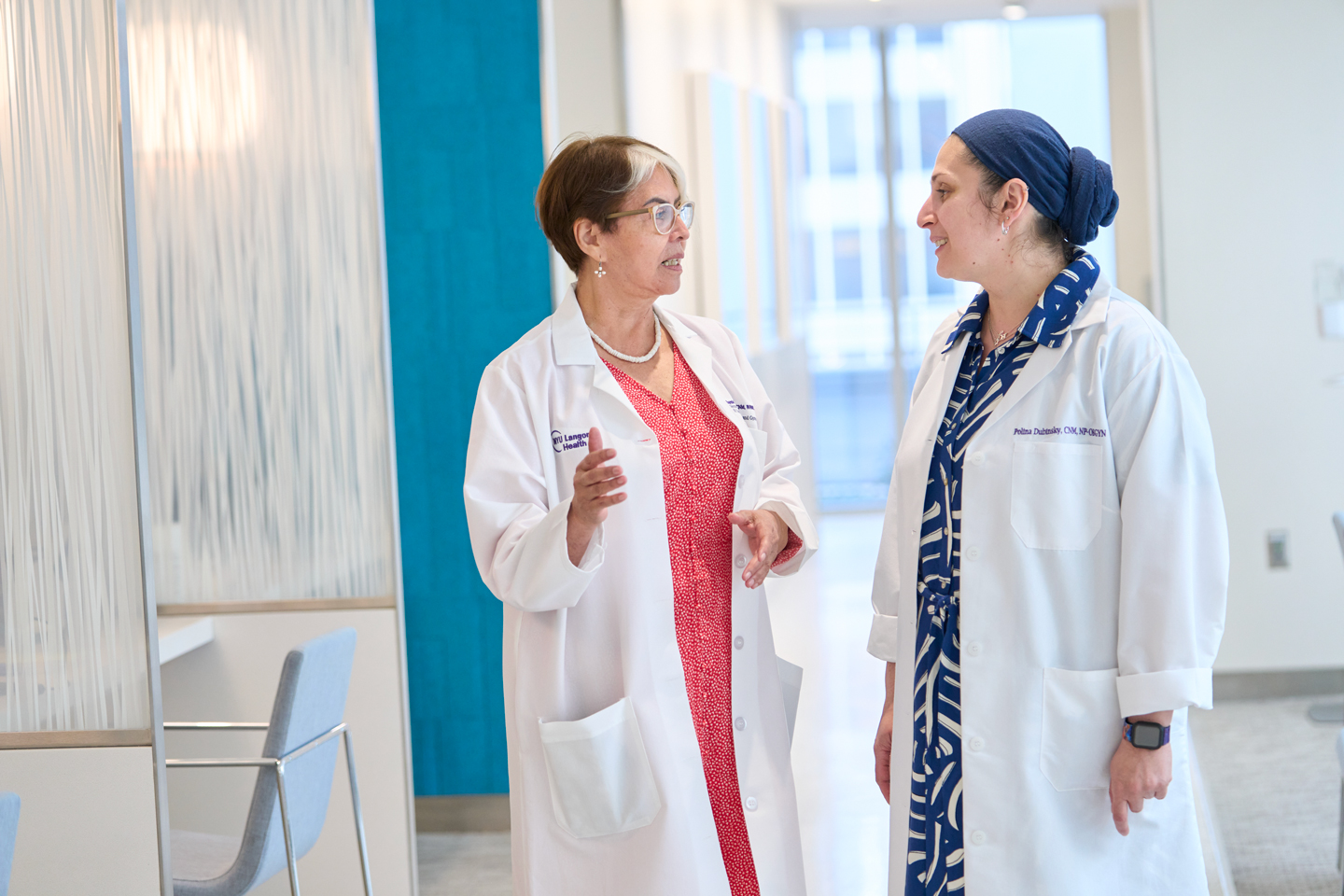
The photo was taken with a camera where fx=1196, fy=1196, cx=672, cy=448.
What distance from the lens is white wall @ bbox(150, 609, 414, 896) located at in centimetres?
299

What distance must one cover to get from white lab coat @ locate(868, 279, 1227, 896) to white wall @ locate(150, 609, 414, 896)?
179 cm

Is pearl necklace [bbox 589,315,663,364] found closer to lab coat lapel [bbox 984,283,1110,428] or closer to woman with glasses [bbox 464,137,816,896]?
woman with glasses [bbox 464,137,816,896]

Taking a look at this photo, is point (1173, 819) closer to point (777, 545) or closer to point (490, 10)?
point (777, 545)

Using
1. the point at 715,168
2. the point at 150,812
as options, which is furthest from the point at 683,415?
the point at 715,168

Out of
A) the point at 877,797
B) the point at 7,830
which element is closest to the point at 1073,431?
the point at 7,830

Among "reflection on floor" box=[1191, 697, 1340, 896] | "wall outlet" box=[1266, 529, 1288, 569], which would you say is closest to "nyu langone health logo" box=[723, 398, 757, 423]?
"reflection on floor" box=[1191, 697, 1340, 896]

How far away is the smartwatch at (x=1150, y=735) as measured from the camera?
4.83ft

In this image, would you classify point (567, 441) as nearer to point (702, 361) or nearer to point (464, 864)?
point (702, 361)

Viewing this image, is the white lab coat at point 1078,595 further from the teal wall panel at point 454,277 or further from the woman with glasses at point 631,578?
the teal wall panel at point 454,277

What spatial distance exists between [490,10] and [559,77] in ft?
1.29

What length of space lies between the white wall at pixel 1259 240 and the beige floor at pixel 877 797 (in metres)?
0.65

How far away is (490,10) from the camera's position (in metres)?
3.52

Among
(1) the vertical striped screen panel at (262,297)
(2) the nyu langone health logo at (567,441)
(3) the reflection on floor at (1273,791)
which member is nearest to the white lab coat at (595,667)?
(2) the nyu langone health logo at (567,441)

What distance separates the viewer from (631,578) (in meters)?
1.82
